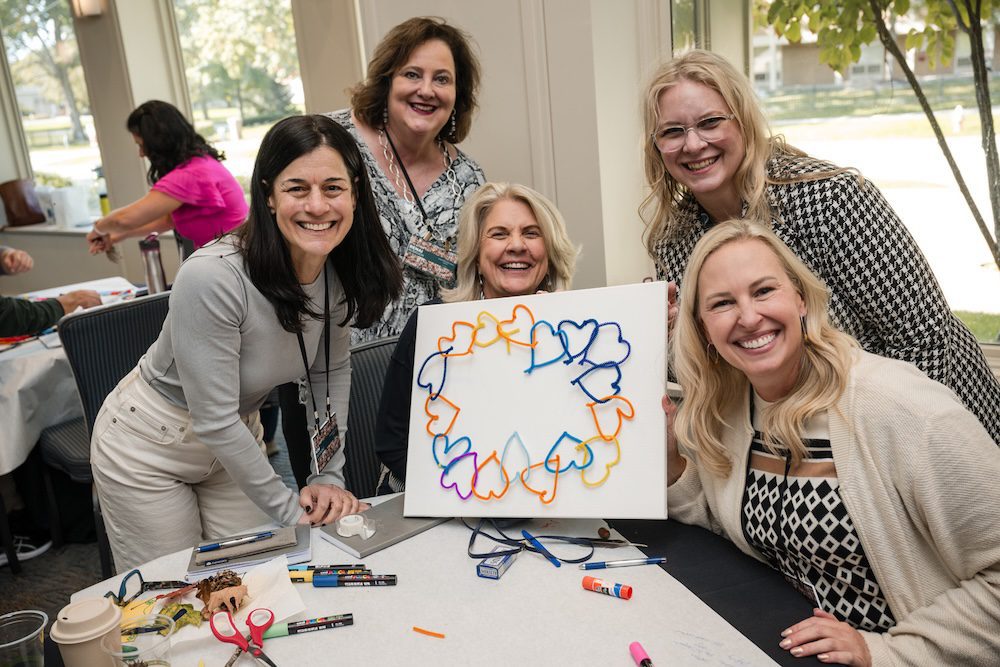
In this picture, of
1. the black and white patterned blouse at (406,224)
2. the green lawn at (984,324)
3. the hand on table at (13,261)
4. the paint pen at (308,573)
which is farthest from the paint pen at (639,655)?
the hand on table at (13,261)

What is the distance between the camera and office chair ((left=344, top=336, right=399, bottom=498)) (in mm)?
2113

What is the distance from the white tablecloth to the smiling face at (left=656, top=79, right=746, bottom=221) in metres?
2.41

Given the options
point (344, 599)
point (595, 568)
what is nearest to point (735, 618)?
point (595, 568)

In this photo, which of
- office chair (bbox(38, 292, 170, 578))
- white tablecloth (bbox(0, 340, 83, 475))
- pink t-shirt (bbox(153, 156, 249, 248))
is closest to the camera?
office chair (bbox(38, 292, 170, 578))

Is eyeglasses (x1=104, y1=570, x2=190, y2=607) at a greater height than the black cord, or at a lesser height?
greater

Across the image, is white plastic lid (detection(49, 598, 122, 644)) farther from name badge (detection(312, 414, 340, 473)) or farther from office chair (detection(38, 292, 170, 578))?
office chair (detection(38, 292, 170, 578))

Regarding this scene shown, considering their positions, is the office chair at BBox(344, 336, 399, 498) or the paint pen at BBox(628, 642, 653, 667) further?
the office chair at BBox(344, 336, 399, 498)

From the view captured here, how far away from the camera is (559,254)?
1.93 m

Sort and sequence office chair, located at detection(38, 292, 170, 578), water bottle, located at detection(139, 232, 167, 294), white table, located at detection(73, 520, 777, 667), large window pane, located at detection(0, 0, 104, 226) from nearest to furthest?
white table, located at detection(73, 520, 777, 667), office chair, located at detection(38, 292, 170, 578), water bottle, located at detection(139, 232, 167, 294), large window pane, located at detection(0, 0, 104, 226)

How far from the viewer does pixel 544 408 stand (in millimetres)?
1541

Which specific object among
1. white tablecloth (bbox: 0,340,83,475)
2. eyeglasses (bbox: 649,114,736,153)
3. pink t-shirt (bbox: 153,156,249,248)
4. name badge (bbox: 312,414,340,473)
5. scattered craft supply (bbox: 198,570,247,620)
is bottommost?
white tablecloth (bbox: 0,340,83,475)

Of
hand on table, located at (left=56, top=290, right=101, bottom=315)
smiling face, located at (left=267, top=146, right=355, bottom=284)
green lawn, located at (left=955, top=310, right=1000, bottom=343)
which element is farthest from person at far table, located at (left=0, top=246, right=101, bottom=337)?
green lawn, located at (left=955, top=310, right=1000, bottom=343)

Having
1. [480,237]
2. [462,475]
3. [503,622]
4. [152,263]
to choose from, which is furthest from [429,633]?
[152,263]

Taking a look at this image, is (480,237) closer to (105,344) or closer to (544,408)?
(544,408)
